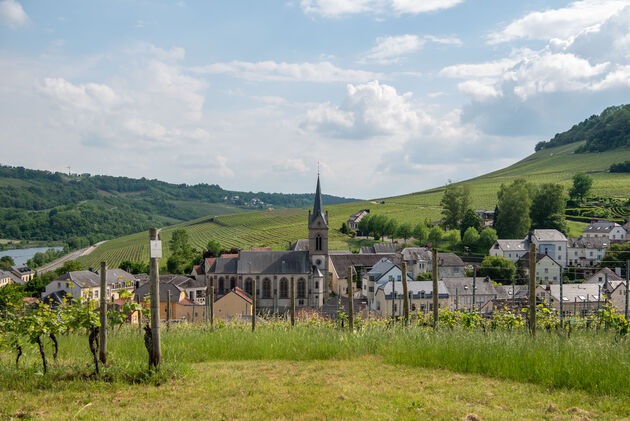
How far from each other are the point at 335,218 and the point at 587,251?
61.1 m

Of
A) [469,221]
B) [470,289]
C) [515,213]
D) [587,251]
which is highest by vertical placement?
[515,213]

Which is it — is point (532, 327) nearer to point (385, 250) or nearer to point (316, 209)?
point (316, 209)

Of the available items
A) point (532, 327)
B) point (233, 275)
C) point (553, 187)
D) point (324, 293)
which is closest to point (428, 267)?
point (324, 293)

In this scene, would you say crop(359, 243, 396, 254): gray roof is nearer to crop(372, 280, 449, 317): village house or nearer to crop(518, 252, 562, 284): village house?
crop(518, 252, 562, 284): village house

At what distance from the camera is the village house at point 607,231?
3083 inches

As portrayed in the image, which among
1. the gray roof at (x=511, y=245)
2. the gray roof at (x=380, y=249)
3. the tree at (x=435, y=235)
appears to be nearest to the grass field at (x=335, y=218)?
the gray roof at (x=380, y=249)

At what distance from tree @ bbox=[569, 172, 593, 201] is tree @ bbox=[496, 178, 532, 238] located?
1024 inches

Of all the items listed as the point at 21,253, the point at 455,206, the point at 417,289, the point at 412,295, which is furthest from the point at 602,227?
the point at 21,253

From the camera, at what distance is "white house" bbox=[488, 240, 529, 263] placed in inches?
2776

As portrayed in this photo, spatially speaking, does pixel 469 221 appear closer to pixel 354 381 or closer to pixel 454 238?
pixel 454 238

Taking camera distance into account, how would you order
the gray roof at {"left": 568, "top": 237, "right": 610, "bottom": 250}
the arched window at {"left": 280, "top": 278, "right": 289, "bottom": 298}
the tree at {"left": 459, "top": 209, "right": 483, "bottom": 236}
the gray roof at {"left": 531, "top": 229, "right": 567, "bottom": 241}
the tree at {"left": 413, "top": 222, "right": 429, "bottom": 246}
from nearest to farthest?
the arched window at {"left": 280, "top": 278, "right": 289, "bottom": 298}, the gray roof at {"left": 568, "top": 237, "right": 610, "bottom": 250}, the gray roof at {"left": 531, "top": 229, "right": 567, "bottom": 241}, the tree at {"left": 459, "top": 209, "right": 483, "bottom": 236}, the tree at {"left": 413, "top": 222, "right": 429, "bottom": 246}

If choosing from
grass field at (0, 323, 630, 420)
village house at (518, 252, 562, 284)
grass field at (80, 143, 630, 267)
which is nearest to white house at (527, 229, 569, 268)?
village house at (518, 252, 562, 284)

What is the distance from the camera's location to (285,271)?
57.9m

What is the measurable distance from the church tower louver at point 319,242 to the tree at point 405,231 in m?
35.0
